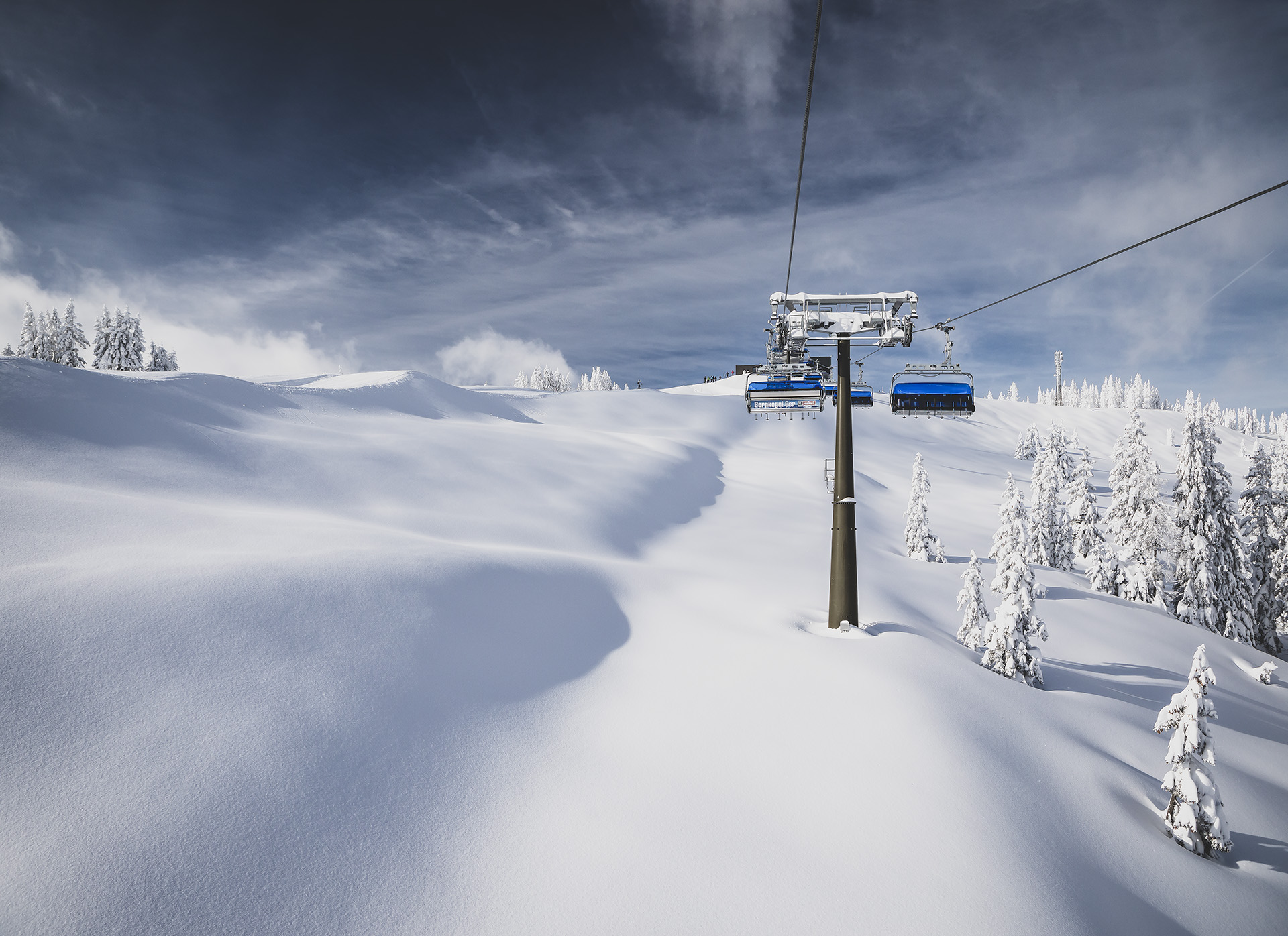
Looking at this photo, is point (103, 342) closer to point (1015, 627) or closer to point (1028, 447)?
point (1015, 627)

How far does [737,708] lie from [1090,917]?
473cm

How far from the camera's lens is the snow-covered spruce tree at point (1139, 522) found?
3170 centimetres

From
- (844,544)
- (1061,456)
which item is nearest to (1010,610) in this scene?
(844,544)

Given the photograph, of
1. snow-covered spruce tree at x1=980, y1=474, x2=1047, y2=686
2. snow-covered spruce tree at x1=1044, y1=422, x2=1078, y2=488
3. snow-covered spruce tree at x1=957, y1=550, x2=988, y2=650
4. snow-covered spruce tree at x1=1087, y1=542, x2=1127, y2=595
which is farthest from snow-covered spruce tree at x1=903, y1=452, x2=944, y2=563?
snow-covered spruce tree at x1=1044, y1=422, x2=1078, y2=488

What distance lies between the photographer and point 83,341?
71188 millimetres

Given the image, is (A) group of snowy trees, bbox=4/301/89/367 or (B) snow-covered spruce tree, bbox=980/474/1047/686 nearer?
(B) snow-covered spruce tree, bbox=980/474/1047/686

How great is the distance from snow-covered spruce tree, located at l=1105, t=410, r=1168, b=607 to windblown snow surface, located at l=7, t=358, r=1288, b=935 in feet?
59.8

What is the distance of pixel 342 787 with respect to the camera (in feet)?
21.3

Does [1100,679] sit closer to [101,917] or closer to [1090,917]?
[1090,917]

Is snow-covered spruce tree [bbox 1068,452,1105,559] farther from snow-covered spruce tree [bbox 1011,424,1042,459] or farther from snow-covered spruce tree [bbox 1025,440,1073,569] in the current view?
snow-covered spruce tree [bbox 1011,424,1042,459]

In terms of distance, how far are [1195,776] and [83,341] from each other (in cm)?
10618

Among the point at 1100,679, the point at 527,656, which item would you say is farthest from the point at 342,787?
the point at 1100,679

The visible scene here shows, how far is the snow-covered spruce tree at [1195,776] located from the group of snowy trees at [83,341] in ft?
299

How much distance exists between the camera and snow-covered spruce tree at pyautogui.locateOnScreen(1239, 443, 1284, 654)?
29844 mm
